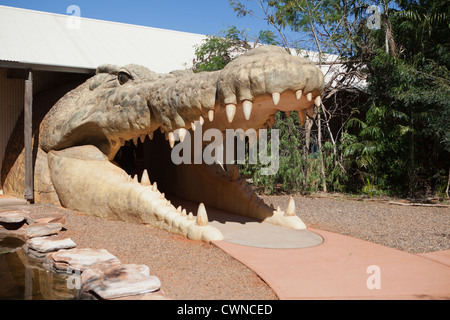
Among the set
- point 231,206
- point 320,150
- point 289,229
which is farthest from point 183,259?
point 320,150

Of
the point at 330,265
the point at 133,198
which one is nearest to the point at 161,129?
the point at 133,198

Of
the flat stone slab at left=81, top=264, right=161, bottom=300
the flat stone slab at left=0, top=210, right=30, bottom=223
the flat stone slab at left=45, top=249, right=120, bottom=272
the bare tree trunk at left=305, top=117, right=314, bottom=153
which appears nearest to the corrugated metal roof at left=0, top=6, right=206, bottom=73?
the flat stone slab at left=0, top=210, right=30, bottom=223

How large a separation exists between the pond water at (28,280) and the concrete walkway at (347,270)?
1574mm

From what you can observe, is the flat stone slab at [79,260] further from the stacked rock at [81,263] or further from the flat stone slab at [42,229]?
the flat stone slab at [42,229]

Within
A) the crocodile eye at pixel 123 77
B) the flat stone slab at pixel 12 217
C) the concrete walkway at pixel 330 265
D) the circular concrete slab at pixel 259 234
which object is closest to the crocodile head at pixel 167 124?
the crocodile eye at pixel 123 77

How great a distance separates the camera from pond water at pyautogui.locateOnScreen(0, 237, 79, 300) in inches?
119

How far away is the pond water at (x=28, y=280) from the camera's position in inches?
119

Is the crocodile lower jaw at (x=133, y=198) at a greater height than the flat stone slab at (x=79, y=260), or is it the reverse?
the crocodile lower jaw at (x=133, y=198)

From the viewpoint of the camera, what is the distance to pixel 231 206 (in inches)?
237

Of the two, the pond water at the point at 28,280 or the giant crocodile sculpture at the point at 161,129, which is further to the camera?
the giant crocodile sculpture at the point at 161,129

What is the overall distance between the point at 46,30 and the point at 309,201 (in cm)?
749
